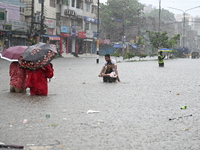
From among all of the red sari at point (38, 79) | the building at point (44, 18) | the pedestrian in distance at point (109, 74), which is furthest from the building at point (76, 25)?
the red sari at point (38, 79)

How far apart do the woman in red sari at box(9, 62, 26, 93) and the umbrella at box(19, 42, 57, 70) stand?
2.14ft

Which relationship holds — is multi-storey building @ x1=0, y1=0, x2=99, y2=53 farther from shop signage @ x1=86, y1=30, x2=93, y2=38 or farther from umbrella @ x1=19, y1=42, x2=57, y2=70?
umbrella @ x1=19, y1=42, x2=57, y2=70

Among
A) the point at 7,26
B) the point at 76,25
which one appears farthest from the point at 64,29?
the point at 7,26

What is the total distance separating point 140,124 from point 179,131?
751 mm

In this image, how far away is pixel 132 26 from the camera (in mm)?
81750

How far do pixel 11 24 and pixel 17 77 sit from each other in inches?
1298

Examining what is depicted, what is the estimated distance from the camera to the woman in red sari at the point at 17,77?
34.1ft

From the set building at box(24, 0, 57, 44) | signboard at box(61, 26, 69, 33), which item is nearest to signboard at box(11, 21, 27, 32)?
building at box(24, 0, 57, 44)

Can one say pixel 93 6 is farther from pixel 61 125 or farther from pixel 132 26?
pixel 61 125

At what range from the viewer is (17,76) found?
10.4 metres

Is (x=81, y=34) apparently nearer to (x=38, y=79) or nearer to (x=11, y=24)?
(x=11, y=24)

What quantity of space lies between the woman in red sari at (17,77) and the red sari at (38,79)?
581 mm

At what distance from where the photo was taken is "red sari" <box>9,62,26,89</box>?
10.4 m

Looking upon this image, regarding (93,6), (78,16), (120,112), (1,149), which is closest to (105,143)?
(1,149)
